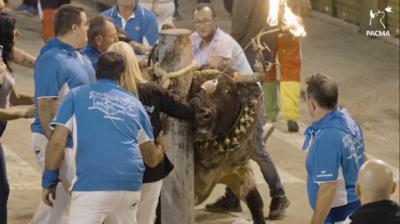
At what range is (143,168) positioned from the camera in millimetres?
8336

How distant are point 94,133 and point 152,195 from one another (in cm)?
107

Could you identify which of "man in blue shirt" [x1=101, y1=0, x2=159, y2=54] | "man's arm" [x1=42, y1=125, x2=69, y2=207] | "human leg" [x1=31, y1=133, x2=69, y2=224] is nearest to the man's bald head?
"man's arm" [x1=42, y1=125, x2=69, y2=207]

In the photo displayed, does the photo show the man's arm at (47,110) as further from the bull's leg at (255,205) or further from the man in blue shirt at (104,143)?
the bull's leg at (255,205)

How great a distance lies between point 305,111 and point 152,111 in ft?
23.3

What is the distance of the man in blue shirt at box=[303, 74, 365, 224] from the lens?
8.31 m

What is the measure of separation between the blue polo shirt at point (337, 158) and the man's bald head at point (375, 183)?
1.19 meters

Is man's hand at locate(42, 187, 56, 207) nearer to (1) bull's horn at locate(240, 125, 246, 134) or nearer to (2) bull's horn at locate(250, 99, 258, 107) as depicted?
(1) bull's horn at locate(240, 125, 246, 134)

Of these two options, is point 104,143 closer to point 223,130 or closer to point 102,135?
point 102,135

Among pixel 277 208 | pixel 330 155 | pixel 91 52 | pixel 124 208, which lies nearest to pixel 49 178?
pixel 124 208

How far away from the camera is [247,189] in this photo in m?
10.7

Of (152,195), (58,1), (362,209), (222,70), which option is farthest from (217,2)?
(362,209)

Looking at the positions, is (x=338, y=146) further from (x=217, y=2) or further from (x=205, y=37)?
(x=217, y=2)

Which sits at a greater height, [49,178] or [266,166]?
[49,178]

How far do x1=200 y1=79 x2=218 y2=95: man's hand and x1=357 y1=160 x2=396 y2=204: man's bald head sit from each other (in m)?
2.48
